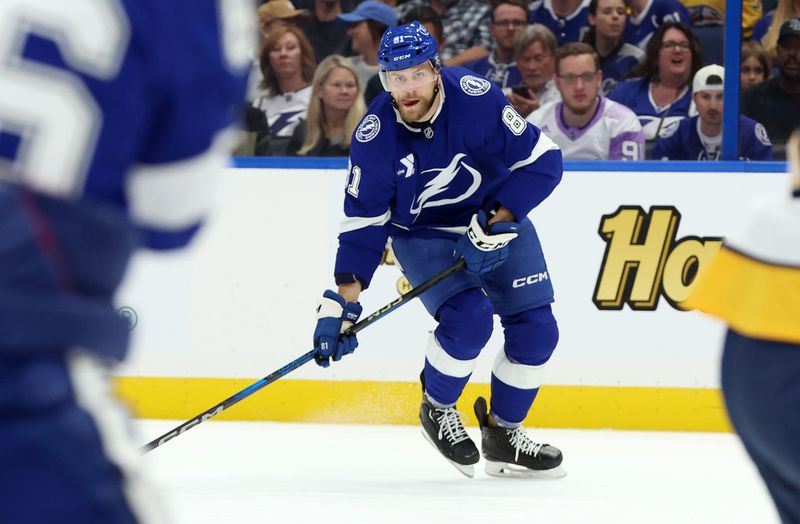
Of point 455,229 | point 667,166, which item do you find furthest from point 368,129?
point 667,166

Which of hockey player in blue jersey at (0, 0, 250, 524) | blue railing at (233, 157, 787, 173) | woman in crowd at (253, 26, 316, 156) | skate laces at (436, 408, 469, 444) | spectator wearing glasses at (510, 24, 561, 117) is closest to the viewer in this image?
hockey player in blue jersey at (0, 0, 250, 524)

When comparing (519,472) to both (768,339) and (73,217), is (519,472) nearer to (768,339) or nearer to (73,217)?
(768,339)

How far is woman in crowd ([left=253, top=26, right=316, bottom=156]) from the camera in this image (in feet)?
15.6

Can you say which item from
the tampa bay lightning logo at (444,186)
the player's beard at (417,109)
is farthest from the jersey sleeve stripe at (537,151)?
the player's beard at (417,109)

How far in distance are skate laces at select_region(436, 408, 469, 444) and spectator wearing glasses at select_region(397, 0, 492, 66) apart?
4.99ft

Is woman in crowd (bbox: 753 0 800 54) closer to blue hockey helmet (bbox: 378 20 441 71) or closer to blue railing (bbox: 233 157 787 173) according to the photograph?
blue railing (bbox: 233 157 787 173)

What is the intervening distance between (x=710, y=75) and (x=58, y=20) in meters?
3.72

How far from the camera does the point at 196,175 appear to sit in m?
1.15

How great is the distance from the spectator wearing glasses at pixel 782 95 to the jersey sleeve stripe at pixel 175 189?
11.6 ft

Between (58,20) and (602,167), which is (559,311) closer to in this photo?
(602,167)

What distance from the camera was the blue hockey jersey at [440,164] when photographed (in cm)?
358

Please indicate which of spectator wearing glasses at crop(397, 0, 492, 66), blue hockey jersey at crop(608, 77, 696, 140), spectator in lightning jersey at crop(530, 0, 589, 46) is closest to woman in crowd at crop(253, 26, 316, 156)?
spectator wearing glasses at crop(397, 0, 492, 66)

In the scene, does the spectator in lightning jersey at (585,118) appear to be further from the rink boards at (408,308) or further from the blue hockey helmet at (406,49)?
the blue hockey helmet at (406,49)

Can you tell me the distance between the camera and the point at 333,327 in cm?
350
